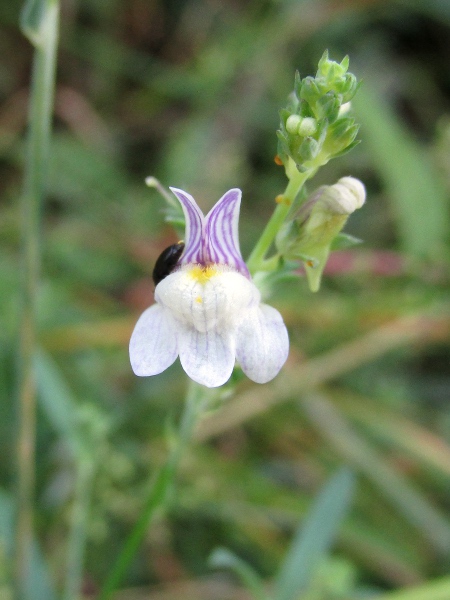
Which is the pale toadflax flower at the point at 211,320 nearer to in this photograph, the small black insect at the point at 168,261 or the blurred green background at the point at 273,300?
the small black insect at the point at 168,261

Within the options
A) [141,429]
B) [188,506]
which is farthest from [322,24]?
[188,506]

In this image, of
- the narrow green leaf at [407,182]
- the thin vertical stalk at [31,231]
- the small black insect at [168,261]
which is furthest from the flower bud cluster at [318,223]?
the narrow green leaf at [407,182]

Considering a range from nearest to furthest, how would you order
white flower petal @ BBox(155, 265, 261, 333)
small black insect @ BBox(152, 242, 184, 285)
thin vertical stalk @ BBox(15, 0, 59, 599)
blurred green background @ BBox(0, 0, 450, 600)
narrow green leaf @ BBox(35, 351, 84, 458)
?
white flower petal @ BBox(155, 265, 261, 333), small black insect @ BBox(152, 242, 184, 285), thin vertical stalk @ BBox(15, 0, 59, 599), narrow green leaf @ BBox(35, 351, 84, 458), blurred green background @ BBox(0, 0, 450, 600)

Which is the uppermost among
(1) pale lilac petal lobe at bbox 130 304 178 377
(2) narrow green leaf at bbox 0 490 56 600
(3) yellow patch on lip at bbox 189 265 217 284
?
(3) yellow patch on lip at bbox 189 265 217 284

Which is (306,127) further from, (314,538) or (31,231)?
(314,538)

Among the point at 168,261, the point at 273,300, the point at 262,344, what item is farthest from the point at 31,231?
the point at 273,300

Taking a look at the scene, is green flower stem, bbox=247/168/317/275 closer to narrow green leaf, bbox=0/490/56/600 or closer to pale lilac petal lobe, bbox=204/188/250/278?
pale lilac petal lobe, bbox=204/188/250/278

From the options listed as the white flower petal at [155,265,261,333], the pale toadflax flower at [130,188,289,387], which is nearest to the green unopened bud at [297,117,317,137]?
the pale toadflax flower at [130,188,289,387]
